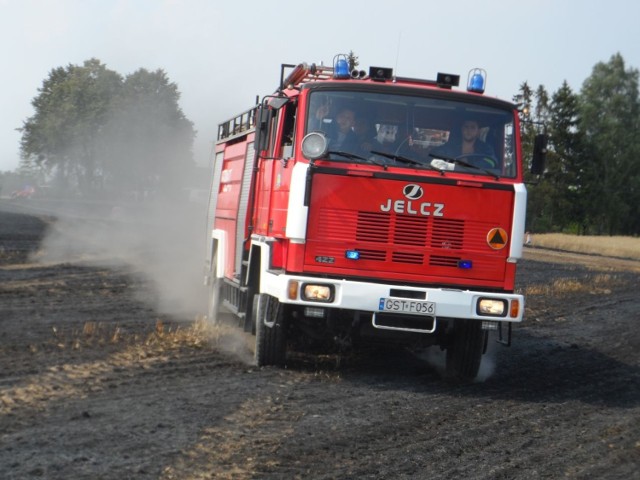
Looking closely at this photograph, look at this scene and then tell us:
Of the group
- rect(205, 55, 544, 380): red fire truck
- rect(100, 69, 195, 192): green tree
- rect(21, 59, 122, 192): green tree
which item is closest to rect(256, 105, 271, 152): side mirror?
rect(205, 55, 544, 380): red fire truck

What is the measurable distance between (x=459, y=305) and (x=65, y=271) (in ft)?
45.1

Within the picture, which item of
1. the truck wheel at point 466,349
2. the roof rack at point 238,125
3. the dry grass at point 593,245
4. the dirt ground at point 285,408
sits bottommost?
the dirt ground at point 285,408

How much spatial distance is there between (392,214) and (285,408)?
7.29 feet

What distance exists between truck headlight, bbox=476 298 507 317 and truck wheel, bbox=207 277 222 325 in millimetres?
4892

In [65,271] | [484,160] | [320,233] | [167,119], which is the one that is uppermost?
[167,119]

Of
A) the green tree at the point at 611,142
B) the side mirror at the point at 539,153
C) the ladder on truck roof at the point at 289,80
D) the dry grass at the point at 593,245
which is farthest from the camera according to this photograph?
the green tree at the point at 611,142

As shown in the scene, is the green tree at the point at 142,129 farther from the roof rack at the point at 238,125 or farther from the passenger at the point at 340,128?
the passenger at the point at 340,128

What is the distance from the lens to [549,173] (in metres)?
82.7

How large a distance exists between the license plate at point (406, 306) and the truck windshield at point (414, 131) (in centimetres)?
124

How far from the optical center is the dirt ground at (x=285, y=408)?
21.0 feet

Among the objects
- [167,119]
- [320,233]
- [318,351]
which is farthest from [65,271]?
[167,119]

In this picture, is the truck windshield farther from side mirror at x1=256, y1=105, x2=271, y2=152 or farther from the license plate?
the license plate

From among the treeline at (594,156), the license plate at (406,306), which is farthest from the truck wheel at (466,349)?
the treeline at (594,156)

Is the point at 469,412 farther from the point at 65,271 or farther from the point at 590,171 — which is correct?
the point at 590,171
